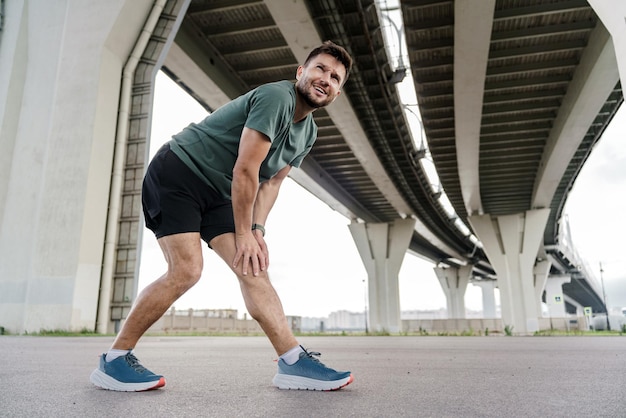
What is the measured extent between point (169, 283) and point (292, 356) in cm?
80

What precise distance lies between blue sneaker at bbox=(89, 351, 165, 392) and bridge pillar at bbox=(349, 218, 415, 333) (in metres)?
34.2

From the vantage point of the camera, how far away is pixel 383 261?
122 ft

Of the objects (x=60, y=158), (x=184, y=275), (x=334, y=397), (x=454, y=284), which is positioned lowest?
(x=334, y=397)

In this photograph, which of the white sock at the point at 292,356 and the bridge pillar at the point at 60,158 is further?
the bridge pillar at the point at 60,158

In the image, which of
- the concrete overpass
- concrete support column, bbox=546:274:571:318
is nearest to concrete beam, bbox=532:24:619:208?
the concrete overpass

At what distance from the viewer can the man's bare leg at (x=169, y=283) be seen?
2.64 m

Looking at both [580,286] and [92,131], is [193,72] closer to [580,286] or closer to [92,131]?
[92,131]

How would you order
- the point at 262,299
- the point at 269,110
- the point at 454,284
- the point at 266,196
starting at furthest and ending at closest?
the point at 454,284 < the point at 266,196 < the point at 262,299 < the point at 269,110

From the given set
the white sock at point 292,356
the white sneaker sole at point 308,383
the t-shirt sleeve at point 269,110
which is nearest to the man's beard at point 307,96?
the t-shirt sleeve at point 269,110

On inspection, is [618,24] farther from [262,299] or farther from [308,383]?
[308,383]

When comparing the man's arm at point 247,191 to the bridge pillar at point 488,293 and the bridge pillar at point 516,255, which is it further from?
the bridge pillar at point 488,293

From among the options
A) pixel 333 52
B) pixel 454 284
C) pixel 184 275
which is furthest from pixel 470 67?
pixel 454 284

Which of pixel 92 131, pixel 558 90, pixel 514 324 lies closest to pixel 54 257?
pixel 92 131

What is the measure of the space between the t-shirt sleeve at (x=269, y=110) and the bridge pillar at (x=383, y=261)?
3430 cm
